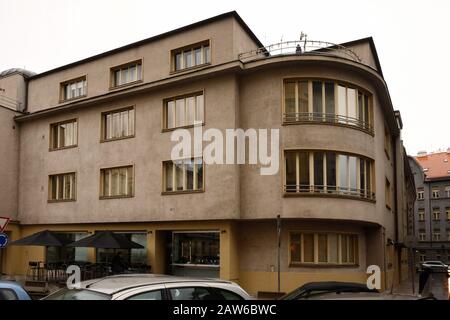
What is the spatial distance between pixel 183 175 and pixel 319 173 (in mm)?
5916

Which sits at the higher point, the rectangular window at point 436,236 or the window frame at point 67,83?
the window frame at point 67,83

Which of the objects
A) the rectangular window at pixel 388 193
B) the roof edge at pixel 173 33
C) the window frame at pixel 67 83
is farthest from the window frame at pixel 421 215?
the window frame at pixel 67 83

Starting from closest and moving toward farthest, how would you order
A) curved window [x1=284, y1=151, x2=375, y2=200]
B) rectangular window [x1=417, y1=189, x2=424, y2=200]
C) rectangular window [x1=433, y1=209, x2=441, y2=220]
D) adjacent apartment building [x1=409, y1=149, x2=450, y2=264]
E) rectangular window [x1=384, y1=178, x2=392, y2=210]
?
curved window [x1=284, y1=151, x2=375, y2=200] → rectangular window [x1=384, y1=178, x2=392, y2=210] → adjacent apartment building [x1=409, y1=149, x2=450, y2=264] → rectangular window [x1=433, y1=209, x2=441, y2=220] → rectangular window [x1=417, y1=189, x2=424, y2=200]

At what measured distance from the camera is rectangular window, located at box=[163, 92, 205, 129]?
68.4ft

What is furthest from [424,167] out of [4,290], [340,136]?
[4,290]

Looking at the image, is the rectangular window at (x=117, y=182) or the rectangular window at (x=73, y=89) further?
the rectangular window at (x=73, y=89)

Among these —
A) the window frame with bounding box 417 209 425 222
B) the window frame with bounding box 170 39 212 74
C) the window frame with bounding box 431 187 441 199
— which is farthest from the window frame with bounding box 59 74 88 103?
the window frame with bounding box 417 209 425 222

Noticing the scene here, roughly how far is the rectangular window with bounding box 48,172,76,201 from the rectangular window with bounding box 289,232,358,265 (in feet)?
39.4

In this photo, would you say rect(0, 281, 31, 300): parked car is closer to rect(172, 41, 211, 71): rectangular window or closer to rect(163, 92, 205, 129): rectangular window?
rect(163, 92, 205, 129): rectangular window

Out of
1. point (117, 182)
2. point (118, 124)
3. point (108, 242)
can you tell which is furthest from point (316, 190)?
point (118, 124)

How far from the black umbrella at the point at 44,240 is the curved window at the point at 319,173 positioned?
11.1 metres

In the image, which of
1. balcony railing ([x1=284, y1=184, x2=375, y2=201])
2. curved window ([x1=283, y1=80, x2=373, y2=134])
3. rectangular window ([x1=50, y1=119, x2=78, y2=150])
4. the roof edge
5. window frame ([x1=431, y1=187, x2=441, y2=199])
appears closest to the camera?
balcony railing ([x1=284, y1=184, x2=375, y2=201])

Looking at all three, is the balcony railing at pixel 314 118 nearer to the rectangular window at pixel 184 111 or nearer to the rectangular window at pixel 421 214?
the rectangular window at pixel 184 111

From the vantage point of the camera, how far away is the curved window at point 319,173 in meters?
18.8
